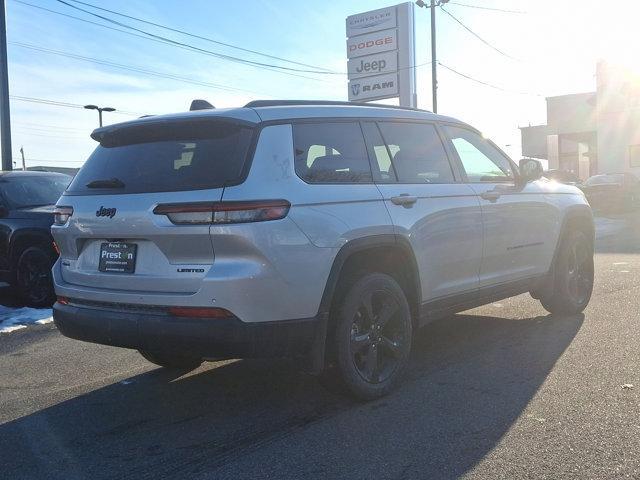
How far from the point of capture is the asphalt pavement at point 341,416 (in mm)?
3404

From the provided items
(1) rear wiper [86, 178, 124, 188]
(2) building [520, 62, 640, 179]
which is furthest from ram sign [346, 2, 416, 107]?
(1) rear wiper [86, 178, 124, 188]

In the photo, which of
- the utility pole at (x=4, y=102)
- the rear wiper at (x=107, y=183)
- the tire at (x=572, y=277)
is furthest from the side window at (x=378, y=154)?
the utility pole at (x=4, y=102)

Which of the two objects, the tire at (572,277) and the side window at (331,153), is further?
the tire at (572,277)

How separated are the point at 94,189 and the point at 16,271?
14.7 ft

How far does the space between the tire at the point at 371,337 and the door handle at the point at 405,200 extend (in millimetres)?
507

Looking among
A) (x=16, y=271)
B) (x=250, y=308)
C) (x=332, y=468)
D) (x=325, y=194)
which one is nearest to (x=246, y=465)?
(x=332, y=468)

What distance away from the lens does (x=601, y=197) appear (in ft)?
77.9

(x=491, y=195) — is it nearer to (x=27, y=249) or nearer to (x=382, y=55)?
(x=27, y=249)

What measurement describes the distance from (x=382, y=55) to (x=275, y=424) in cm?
2150

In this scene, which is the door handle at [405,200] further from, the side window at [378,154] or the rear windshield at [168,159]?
the rear windshield at [168,159]

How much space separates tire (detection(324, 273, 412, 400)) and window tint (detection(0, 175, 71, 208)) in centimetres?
585

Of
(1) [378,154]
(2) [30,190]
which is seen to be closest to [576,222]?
(1) [378,154]

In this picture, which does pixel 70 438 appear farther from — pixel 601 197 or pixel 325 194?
pixel 601 197

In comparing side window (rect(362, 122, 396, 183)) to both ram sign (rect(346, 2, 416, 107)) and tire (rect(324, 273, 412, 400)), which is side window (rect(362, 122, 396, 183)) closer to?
tire (rect(324, 273, 412, 400))
